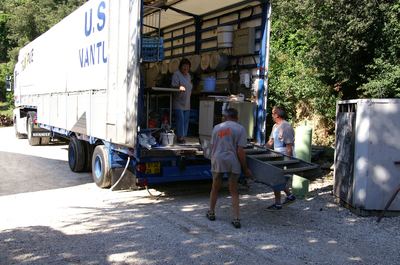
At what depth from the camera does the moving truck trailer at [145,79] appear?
722 cm

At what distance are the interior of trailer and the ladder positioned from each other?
40.7 inches

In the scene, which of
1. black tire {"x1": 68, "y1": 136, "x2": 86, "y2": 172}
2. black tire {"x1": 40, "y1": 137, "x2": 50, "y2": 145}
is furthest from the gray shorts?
black tire {"x1": 40, "y1": 137, "x2": 50, "y2": 145}

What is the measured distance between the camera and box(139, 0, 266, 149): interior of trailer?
319 inches

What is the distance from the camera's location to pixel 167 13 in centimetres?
1061

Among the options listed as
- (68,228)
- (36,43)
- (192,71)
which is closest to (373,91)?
(192,71)

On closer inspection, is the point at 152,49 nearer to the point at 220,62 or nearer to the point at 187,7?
the point at 220,62

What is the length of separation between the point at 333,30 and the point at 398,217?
517 centimetres

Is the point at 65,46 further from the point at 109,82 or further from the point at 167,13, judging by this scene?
the point at 109,82

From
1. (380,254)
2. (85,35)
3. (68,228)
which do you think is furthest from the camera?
(85,35)

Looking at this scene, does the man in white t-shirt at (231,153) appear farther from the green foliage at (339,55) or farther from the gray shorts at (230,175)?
the green foliage at (339,55)

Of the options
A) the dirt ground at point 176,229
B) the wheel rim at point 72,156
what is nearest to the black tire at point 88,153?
the wheel rim at point 72,156

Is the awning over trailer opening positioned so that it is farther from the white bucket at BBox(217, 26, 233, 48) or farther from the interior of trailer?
the white bucket at BBox(217, 26, 233, 48)

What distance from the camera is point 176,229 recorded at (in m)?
5.83

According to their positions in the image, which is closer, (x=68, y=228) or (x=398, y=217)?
(x=68, y=228)
